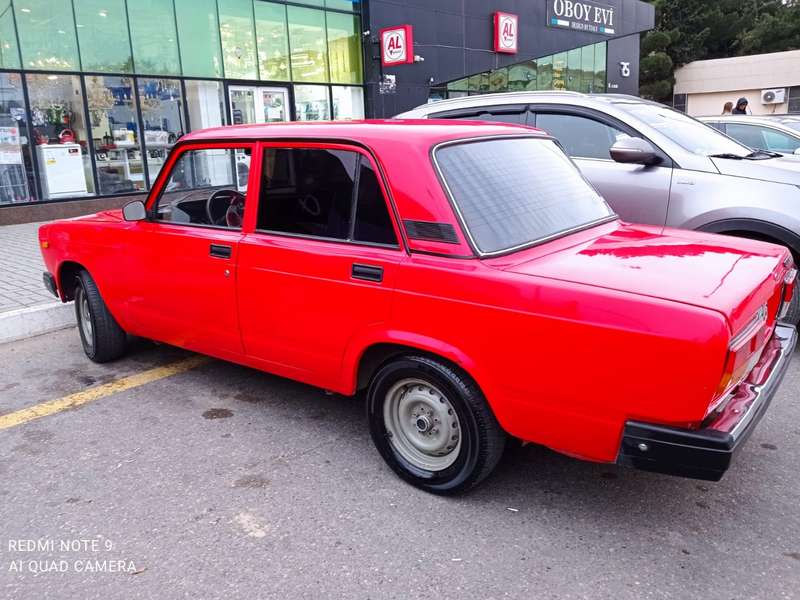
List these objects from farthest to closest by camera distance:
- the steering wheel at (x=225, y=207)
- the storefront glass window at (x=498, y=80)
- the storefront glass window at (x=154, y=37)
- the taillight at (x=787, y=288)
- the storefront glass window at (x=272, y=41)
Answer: the storefront glass window at (x=498, y=80) → the storefront glass window at (x=272, y=41) → the storefront glass window at (x=154, y=37) → the steering wheel at (x=225, y=207) → the taillight at (x=787, y=288)

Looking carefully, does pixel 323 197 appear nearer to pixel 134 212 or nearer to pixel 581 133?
pixel 134 212

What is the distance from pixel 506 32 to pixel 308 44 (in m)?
8.17

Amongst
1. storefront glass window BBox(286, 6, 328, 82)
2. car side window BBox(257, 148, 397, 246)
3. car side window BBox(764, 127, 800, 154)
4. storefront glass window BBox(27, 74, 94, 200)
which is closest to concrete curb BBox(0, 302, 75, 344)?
car side window BBox(257, 148, 397, 246)

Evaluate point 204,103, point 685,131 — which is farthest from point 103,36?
point 685,131

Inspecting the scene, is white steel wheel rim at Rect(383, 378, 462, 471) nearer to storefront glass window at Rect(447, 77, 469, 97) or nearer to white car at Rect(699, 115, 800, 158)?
white car at Rect(699, 115, 800, 158)

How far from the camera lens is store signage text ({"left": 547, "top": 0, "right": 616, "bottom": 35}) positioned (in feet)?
77.0

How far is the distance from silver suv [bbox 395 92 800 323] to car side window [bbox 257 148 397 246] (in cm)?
267

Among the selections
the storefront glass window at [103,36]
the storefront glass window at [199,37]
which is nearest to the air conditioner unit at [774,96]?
the storefront glass window at [199,37]

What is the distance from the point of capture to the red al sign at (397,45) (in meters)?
16.7

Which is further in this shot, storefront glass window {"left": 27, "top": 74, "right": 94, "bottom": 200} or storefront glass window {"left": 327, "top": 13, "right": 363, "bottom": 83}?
storefront glass window {"left": 327, "top": 13, "right": 363, "bottom": 83}

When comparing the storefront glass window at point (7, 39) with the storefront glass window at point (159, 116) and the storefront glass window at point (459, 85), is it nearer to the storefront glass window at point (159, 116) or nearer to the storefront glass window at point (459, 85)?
the storefront glass window at point (159, 116)

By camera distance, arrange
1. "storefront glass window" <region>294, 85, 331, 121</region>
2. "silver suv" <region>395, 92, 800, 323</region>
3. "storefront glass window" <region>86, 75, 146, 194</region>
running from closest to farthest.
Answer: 1. "silver suv" <region>395, 92, 800, 323</region>
2. "storefront glass window" <region>86, 75, 146, 194</region>
3. "storefront glass window" <region>294, 85, 331, 121</region>

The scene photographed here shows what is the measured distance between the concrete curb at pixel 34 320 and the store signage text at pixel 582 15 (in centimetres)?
2140

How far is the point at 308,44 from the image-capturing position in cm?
1588
